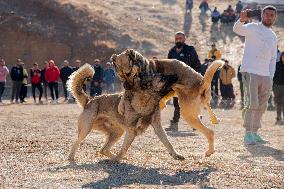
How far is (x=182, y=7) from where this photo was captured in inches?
1667

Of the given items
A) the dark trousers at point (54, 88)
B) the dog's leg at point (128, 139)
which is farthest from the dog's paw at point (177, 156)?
the dark trousers at point (54, 88)

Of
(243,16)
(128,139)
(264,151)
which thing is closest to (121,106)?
(128,139)

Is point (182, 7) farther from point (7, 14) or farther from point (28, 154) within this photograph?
point (28, 154)

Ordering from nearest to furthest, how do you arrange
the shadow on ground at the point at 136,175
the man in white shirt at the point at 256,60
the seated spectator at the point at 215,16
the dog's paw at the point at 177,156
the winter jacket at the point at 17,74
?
the shadow on ground at the point at 136,175, the dog's paw at the point at 177,156, the man in white shirt at the point at 256,60, the winter jacket at the point at 17,74, the seated spectator at the point at 215,16

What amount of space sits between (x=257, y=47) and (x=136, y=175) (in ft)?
12.6

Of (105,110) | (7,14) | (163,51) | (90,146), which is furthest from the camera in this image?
(7,14)

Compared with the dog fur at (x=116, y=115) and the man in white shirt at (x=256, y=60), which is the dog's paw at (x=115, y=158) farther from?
the man in white shirt at (x=256, y=60)

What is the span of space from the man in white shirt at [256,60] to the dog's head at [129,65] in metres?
2.89

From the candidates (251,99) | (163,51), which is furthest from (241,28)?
(163,51)

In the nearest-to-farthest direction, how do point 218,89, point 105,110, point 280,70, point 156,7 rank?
point 105,110 < point 280,70 < point 218,89 < point 156,7

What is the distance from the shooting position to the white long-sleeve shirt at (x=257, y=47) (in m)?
9.88

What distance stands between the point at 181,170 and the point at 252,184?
1.11 m

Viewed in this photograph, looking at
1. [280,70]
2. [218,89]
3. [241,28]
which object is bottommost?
[218,89]

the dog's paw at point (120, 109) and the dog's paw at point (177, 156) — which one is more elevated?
the dog's paw at point (120, 109)
